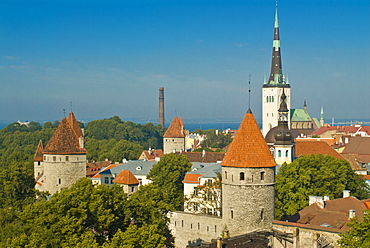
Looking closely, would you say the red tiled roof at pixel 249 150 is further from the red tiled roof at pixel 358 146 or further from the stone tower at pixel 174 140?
the stone tower at pixel 174 140

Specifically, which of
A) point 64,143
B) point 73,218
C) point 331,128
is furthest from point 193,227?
point 331,128

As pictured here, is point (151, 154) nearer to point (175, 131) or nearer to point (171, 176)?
point (175, 131)

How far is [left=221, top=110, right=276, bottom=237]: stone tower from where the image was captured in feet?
104

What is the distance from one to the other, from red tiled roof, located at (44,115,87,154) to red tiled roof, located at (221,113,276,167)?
22.8 meters

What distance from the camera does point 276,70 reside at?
118 metres

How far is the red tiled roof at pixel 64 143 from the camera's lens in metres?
51.2

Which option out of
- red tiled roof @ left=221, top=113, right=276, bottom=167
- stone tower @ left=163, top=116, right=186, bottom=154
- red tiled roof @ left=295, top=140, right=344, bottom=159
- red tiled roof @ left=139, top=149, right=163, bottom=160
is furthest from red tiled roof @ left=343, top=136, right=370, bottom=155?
red tiled roof @ left=221, top=113, right=276, bottom=167

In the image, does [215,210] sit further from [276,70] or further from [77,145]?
[276,70]

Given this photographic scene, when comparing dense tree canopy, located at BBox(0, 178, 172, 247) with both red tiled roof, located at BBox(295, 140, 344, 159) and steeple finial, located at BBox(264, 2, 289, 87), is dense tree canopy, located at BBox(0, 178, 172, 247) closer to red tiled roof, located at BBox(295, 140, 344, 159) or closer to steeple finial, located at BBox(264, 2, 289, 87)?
red tiled roof, located at BBox(295, 140, 344, 159)

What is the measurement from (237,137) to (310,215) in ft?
26.9

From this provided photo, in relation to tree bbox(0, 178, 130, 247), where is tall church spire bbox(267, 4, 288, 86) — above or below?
above

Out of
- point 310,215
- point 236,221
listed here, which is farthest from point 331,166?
point 236,221

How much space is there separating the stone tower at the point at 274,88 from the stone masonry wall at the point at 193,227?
3191 inches

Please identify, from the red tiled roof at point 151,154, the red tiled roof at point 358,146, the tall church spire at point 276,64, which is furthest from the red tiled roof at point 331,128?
the red tiled roof at point 151,154
